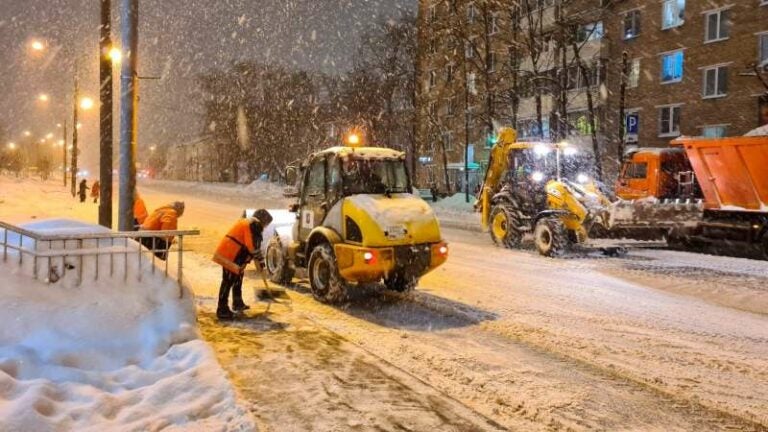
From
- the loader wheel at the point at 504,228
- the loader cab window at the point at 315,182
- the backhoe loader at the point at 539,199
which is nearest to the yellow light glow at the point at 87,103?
the backhoe loader at the point at 539,199

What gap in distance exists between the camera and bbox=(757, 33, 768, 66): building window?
29.1m

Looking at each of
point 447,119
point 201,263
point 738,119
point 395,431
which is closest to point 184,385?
point 395,431

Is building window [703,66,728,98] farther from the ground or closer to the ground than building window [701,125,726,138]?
farther from the ground

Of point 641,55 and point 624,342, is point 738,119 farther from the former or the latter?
point 624,342

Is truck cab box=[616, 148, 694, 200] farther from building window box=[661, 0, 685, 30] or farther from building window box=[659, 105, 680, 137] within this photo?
building window box=[661, 0, 685, 30]

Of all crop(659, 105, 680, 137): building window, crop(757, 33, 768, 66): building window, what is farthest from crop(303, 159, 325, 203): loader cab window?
crop(659, 105, 680, 137): building window

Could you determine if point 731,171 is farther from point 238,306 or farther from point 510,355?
point 238,306

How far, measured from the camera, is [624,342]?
24.4ft

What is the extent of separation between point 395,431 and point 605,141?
113 ft

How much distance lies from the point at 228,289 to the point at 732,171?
12066 millimetres

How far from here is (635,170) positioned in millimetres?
21562

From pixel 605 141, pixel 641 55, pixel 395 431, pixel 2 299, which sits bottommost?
pixel 395 431

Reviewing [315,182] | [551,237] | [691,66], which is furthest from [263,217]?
[691,66]

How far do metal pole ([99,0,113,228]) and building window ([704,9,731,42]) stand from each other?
28148 mm
